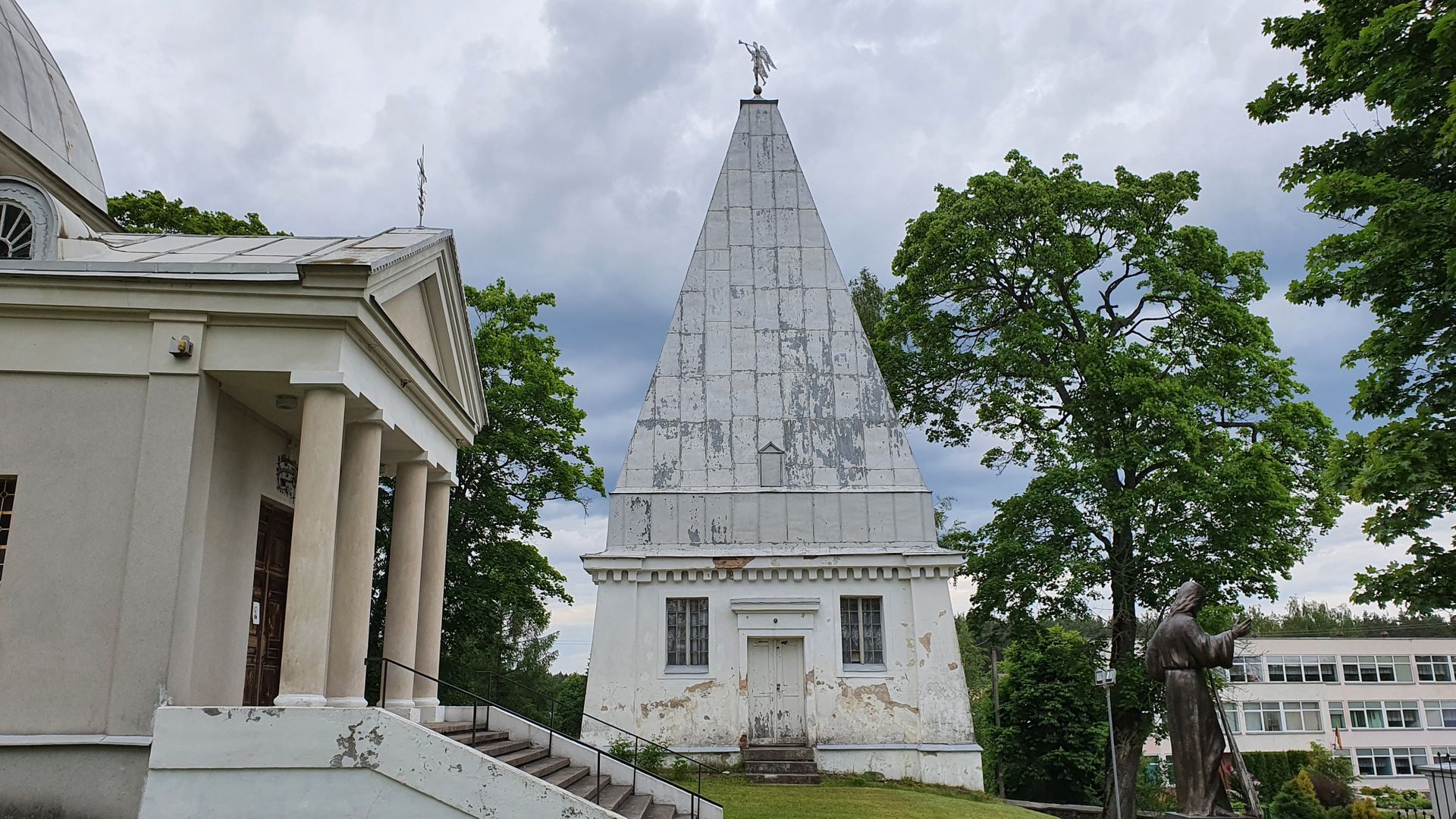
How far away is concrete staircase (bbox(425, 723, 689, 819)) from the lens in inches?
463

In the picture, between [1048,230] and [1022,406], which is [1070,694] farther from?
[1048,230]

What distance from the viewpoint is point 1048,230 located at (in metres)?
23.9

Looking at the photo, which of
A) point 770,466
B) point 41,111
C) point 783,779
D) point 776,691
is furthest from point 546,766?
point 41,111

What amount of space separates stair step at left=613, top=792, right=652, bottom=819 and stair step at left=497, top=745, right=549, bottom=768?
1.23 metres

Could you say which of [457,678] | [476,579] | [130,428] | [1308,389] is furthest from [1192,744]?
[457,678]

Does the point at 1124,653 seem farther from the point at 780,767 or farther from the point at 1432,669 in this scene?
the point at 1432,669

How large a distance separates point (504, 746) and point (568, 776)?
93cm

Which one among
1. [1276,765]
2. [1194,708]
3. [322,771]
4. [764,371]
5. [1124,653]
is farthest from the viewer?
[1276,765]

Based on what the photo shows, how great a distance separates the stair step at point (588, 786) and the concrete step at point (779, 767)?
7206mm

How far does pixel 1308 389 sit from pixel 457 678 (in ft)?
70.9

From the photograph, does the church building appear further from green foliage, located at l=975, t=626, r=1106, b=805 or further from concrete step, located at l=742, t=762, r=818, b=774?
green foliage, located at l=975, t=626, r=1106, b=805

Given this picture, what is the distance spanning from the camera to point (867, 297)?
36.8m

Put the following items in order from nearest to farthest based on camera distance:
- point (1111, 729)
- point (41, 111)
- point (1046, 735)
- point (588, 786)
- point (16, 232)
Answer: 1. point (16, 232)
2. point (588, 786)
3. point (41, 111)
4. point (1111, 729)
5. point (1046, 735)

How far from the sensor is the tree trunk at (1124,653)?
867 inches
